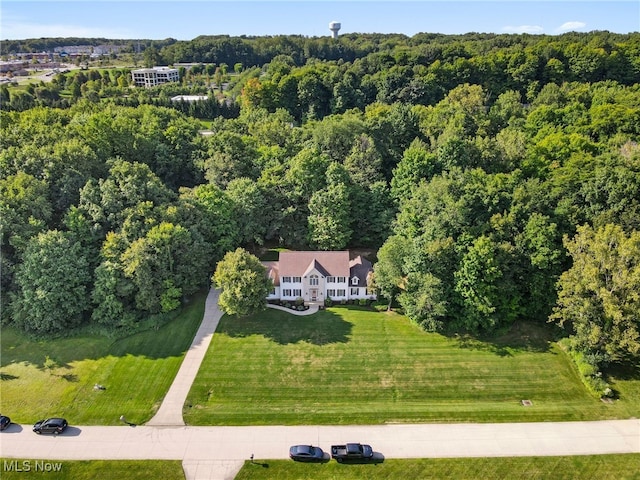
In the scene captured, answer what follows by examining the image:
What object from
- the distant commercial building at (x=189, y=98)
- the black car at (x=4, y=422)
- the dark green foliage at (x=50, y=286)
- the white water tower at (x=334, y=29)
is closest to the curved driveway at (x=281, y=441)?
the black car at (x=4, y=422)

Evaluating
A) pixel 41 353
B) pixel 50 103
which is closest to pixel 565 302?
pixel 41 353

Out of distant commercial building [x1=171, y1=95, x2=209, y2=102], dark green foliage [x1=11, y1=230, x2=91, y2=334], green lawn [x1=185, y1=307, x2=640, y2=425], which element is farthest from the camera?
distant commercial building [x1=171, y1=95, x2=209, y2=102]

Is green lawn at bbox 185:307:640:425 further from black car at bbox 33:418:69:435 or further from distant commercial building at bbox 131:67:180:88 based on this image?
distant commercial building at bbox 131:67:180:88

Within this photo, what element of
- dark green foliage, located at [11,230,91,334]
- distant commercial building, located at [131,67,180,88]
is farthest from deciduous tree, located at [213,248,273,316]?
distant commercial building, located at [131,67,180,88]

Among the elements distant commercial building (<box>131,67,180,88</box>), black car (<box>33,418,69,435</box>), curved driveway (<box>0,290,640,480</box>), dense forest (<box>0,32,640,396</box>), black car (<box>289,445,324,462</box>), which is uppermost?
distant commercial building (<box>131,67,180,88</box>)

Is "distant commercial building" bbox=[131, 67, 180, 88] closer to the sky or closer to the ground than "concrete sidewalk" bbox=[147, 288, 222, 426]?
closer to the sky

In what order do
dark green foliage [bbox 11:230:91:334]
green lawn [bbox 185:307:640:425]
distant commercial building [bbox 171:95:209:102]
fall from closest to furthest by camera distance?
green lawn [bbox 185:307:640:425]
dark green foliage [bbox 11:230:91:334]
distant commercial building [bbox 171:95:209:102]

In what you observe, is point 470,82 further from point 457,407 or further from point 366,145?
point 457,407
